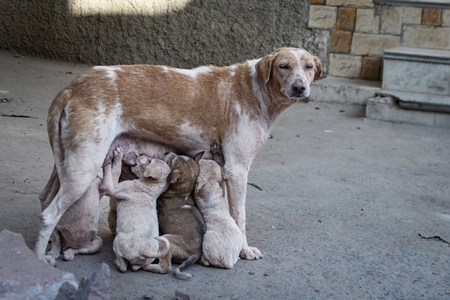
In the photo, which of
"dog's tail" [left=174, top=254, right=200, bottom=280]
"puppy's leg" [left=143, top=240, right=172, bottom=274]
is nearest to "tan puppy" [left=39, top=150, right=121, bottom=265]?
"puppy's leg" [left=143, top=240, right=172, bottom=274]

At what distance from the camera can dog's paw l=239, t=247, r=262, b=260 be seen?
4.12 meters

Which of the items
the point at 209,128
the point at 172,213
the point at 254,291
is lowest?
the point at 254,291

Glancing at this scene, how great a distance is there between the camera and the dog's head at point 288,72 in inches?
159

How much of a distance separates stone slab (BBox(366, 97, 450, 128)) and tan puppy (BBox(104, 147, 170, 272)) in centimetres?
446

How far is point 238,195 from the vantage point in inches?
163

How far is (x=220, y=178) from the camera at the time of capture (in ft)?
13.6

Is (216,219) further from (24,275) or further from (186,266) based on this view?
(24,275)

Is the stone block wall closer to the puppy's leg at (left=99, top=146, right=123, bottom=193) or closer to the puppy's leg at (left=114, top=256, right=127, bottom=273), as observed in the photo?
the puppy's leg at (left=99, top=146, right=123, bottom=193)

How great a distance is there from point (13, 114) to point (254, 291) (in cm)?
418

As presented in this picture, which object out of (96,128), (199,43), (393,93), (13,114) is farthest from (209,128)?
(199,43)

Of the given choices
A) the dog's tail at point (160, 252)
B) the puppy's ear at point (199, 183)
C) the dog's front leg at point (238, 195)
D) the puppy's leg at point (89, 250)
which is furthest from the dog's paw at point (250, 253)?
the puppy's leg at point (89, 250)

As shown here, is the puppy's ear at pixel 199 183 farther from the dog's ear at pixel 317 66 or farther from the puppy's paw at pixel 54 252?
the dog's ear at pixel 317 66

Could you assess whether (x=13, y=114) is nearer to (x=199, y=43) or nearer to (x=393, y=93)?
(x=199, y=43)

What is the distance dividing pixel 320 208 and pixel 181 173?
1498 millimetres
